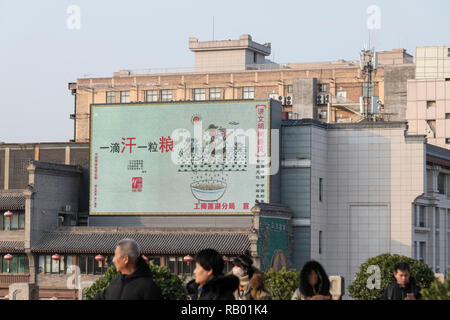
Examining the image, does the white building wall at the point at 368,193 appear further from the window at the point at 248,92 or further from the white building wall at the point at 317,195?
the window at the point at 248,92

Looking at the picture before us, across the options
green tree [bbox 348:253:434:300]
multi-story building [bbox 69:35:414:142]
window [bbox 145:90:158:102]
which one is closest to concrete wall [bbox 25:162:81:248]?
green tree [bbox 348:253:434:300]

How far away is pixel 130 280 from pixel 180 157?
4942 cm

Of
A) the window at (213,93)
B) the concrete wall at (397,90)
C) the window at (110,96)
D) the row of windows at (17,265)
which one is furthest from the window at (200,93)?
the row of windows at (17,265)

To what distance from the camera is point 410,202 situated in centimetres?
6334

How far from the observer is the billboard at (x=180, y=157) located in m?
60.5

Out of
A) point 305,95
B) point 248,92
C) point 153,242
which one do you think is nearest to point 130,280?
point 153,242

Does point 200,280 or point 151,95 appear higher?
point 151,95

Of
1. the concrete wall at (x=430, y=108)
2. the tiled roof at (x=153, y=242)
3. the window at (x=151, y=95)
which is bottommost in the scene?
the tiled roof at (x=153, y=242)

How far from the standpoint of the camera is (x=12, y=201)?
61.8m

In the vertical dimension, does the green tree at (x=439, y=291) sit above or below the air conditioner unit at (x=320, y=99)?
below

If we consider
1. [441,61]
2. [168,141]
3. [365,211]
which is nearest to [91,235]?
[168,141]

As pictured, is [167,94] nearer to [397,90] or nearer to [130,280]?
[397,90]

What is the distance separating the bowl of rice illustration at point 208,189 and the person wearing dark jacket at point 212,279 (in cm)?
4856

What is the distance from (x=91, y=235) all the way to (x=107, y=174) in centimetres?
416
